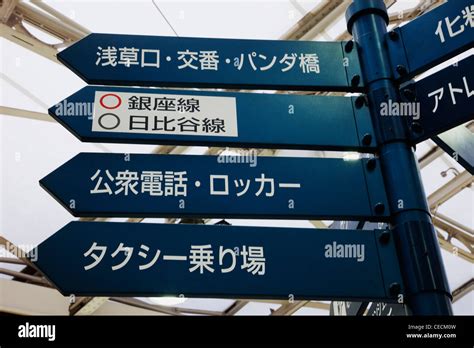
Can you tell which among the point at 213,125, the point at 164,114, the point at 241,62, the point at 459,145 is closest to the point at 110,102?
the point at 164,114

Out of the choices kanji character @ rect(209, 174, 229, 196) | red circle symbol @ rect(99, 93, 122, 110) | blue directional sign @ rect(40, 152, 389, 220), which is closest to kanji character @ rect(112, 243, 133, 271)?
blue directional sign @ rect(40, 152, 389, 220)

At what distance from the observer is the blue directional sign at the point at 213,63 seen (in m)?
2.52

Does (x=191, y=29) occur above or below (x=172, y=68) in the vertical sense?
above

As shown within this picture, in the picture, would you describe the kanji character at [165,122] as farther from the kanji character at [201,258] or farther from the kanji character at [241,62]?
the kanji character at [201,258]

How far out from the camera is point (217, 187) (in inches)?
89.7

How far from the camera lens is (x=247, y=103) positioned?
251cm

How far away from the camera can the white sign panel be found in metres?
2.40

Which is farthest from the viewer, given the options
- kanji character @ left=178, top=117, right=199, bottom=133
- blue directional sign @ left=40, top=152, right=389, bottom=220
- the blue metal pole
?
kanji character @ left=178, top=117, right=199, bottom=133

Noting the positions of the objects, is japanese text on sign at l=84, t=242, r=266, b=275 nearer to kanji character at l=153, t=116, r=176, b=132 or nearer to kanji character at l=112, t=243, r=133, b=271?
kanji character at l=112, t=243, r=133, b=271

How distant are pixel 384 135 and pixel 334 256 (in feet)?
1.79

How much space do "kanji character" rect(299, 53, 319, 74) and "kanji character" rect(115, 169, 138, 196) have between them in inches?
34.6

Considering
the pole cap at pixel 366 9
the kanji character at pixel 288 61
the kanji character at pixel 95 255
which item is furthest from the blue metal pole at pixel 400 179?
the kanji character at pixel 95 255
